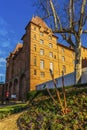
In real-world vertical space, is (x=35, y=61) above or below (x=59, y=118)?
above

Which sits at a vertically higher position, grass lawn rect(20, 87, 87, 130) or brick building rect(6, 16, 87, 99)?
brick building rect(6, 16, 87, 99)

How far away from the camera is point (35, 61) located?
5653 centimetres

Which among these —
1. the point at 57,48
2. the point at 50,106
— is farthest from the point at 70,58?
the point at 50,106

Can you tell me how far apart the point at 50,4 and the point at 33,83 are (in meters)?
35.2

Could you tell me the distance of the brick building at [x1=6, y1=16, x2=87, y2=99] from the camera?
181 ft

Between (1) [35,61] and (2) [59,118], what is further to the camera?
(1) [35,61]

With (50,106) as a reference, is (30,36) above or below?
above

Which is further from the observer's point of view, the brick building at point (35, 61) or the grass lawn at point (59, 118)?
the brick building at point (35, 61)

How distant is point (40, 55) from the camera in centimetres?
5881

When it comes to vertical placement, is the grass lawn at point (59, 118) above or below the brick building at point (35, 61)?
below

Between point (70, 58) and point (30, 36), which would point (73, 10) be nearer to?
point (30, 36)

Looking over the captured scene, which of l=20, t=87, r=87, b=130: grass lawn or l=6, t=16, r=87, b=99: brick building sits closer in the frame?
l=20, t=87, r=87, b=130: grass lawn

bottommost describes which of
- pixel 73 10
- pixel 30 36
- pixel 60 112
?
pixel 60 112

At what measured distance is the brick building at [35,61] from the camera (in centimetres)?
5531
